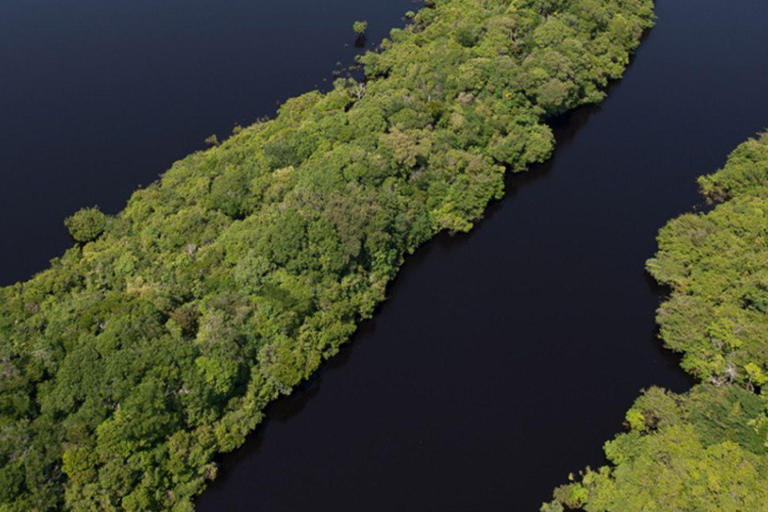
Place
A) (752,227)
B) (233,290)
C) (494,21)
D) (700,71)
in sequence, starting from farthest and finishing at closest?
(700,71) → (494,21) → (752,227) → (233,290)

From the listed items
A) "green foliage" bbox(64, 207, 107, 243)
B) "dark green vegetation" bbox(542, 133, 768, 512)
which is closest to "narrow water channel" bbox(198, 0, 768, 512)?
"dark green vegetation" bbox(542, 133, 768, 512)

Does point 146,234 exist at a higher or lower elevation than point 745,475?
higher

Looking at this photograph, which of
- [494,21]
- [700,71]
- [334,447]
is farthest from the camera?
[700,71]

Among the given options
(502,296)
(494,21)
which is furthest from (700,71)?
(502,296)

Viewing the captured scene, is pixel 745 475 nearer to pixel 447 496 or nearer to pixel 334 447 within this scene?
pixel 447 496

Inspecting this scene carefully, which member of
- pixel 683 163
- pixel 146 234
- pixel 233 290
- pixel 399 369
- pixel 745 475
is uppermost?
pixel 146 234

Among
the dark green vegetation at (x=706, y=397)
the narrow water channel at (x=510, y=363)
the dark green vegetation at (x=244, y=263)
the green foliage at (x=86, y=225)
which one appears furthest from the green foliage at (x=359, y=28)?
the dark green vegetation at (x=706, y=397)

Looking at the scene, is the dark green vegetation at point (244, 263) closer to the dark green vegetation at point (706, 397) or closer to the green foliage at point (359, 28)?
the green foliage at point (359, 28)
